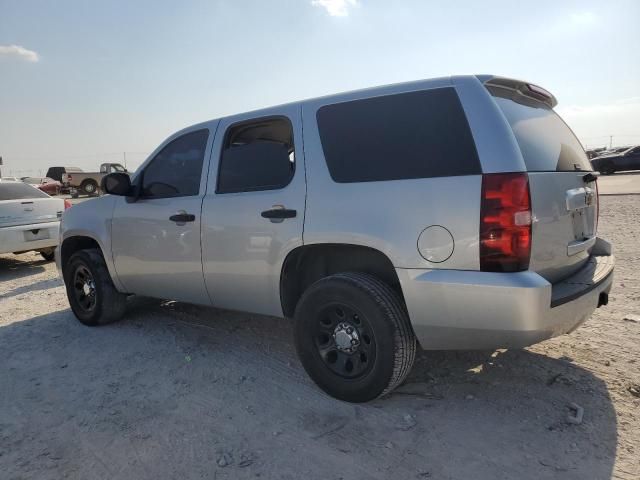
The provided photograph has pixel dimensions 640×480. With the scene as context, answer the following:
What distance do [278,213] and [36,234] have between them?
6.14 metres

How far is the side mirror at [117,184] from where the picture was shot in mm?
4141

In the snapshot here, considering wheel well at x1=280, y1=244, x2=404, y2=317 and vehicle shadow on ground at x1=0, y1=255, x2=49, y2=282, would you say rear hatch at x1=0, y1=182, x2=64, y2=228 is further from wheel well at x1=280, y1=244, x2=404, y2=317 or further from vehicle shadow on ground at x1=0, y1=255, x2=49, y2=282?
wheel well at x1=280, y1=244, x2=404, y2=317

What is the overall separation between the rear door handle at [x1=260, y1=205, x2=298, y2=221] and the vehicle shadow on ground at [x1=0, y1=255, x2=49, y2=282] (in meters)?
6.15

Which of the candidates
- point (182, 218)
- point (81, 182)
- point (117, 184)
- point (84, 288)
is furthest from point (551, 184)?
point (81, 182)

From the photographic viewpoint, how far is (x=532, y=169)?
103 inches

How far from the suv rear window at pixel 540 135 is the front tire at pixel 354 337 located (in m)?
1.12

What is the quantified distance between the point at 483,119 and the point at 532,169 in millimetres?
382

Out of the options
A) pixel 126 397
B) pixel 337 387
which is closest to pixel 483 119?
pixel 337 387

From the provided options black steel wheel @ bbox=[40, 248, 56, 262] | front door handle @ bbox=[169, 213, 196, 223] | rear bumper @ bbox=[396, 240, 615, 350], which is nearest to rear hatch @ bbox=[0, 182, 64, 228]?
black steel wheel @ bbox=[40, 248, 56, 262]

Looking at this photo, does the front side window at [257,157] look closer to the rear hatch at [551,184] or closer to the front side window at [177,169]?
the front side window at [177,169]

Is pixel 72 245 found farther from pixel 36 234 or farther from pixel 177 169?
pixel 36 234

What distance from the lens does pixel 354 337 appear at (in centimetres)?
298

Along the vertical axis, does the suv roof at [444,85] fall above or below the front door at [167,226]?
above

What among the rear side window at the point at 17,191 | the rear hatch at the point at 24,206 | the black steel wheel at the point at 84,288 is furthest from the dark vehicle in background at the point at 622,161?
the black steel wheel at the point at 84,288
